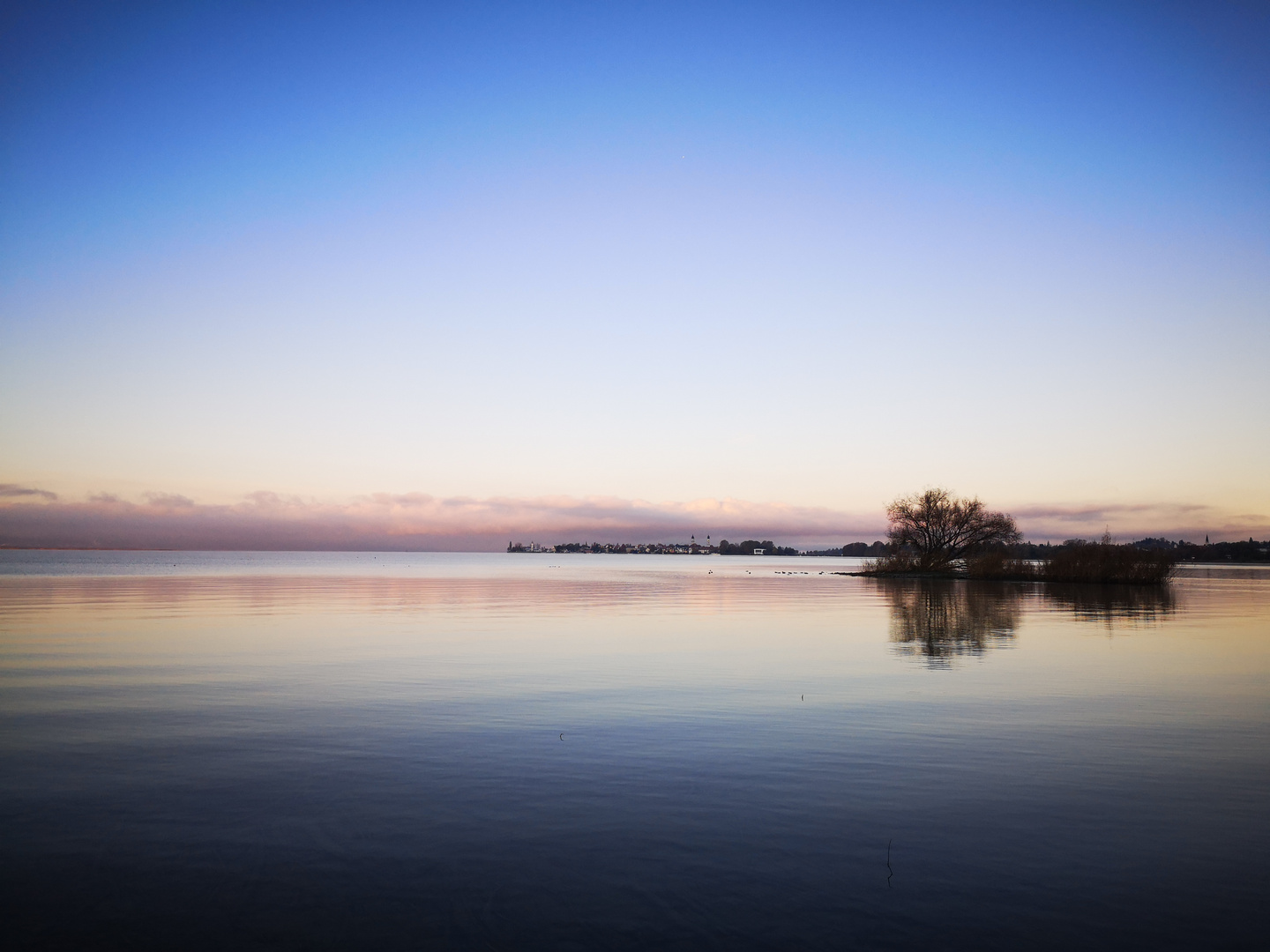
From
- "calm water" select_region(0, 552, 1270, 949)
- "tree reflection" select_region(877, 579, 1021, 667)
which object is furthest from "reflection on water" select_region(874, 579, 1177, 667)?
"calm water" select_region(0, 552, 1270, 949)

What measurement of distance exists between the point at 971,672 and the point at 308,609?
31059 millimetres

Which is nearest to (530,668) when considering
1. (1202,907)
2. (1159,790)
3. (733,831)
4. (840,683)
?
(840,683)

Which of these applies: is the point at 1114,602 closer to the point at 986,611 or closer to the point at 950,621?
the point at 986,611

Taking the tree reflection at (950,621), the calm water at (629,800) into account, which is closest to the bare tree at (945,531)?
the tree reflection at (950,621)

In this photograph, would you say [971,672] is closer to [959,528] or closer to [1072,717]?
[1072,717]

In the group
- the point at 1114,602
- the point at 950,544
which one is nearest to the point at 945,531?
the point at 950,544

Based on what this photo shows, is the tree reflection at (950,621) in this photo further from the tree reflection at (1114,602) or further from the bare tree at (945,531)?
the bare tree at (945,531)

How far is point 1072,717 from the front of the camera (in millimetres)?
15055

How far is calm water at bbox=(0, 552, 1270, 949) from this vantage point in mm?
6773

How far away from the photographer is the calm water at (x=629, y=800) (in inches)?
267

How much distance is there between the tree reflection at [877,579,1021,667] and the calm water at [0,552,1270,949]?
2700 mm

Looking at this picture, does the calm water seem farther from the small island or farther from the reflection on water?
the small island

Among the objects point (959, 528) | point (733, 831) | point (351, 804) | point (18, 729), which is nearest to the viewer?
point (733, 831)

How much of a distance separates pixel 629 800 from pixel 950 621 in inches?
1203
